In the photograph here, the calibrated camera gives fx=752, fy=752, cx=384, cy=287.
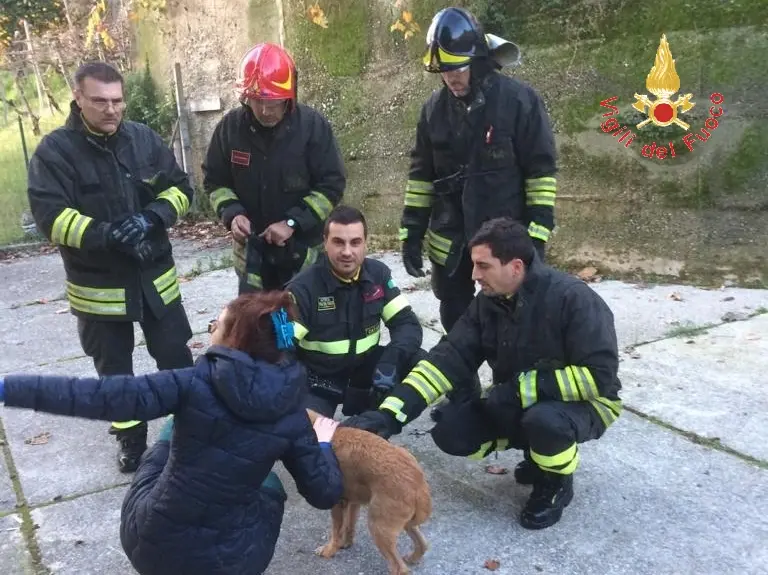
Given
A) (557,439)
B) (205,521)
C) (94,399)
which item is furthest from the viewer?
(557,439)

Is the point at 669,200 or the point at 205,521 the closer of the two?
the point at 205,521

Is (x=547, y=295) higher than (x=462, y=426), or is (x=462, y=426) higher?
(x=547, y=295)

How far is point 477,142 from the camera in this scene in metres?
3.82

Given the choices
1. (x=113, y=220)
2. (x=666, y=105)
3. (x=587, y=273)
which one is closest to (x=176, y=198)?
(x=113, y=220)

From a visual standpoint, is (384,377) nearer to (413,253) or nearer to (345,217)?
(345,217)

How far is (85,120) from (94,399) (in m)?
1.94

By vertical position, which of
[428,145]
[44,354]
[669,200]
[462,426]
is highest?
[428,145]

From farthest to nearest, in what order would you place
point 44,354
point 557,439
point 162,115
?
point 162,115, point 44,354, point 557,439

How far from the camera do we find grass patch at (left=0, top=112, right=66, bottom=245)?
395 inches

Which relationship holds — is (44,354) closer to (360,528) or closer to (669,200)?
(360,528)

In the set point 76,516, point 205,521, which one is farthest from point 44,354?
point 205,521

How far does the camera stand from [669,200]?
6379 mm

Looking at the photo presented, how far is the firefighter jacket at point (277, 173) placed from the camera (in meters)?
4.05

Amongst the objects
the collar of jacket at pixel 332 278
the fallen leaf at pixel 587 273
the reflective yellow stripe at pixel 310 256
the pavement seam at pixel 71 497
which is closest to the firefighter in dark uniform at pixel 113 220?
the pavement seam at pixel 71 497
